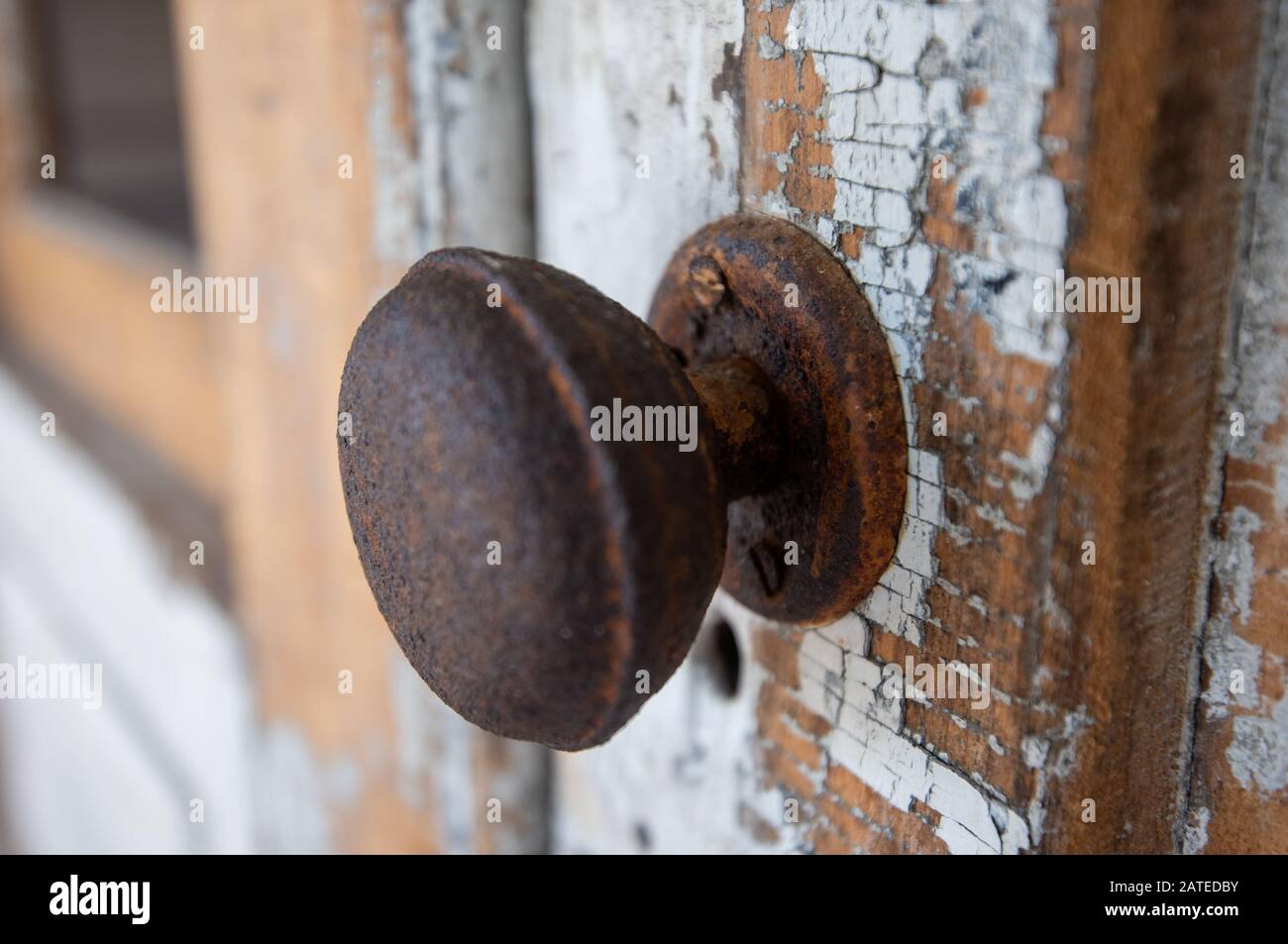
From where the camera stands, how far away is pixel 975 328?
0.62m

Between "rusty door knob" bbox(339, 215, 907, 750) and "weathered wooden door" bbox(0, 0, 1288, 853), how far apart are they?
35 mm

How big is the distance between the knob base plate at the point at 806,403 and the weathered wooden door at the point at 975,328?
0.05ft

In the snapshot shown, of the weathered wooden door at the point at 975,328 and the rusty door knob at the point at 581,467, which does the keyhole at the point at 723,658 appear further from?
the rusty door knob at the point at 581,467

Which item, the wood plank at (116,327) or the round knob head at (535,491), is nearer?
the round knob head at (535,491)

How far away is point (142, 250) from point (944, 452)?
7.94 ft

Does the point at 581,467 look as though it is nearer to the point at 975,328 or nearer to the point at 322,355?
Result: the point at 975,328

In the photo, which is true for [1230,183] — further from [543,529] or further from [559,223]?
[559,223]

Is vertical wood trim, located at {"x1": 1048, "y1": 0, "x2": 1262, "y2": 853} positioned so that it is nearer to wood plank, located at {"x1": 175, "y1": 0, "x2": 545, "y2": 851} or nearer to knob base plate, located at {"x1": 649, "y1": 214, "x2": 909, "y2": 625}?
knob base plate, located at {"x1": 649, "y1": 214, "x2": 909, "y2": 625}

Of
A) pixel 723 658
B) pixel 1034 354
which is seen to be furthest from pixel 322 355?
pixel 1034 354

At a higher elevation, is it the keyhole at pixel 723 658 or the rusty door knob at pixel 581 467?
the rusty door knob at pixel 581 467

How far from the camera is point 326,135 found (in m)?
1.25

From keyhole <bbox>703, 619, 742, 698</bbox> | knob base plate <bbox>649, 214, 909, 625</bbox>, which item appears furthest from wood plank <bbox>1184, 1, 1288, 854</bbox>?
keyhole <bbox>703, 619, 742, 698</bbox>

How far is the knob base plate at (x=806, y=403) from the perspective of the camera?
26.0 inches

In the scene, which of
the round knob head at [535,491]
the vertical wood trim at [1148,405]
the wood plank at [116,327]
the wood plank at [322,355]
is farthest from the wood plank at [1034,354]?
the wood plank at [116,327]
